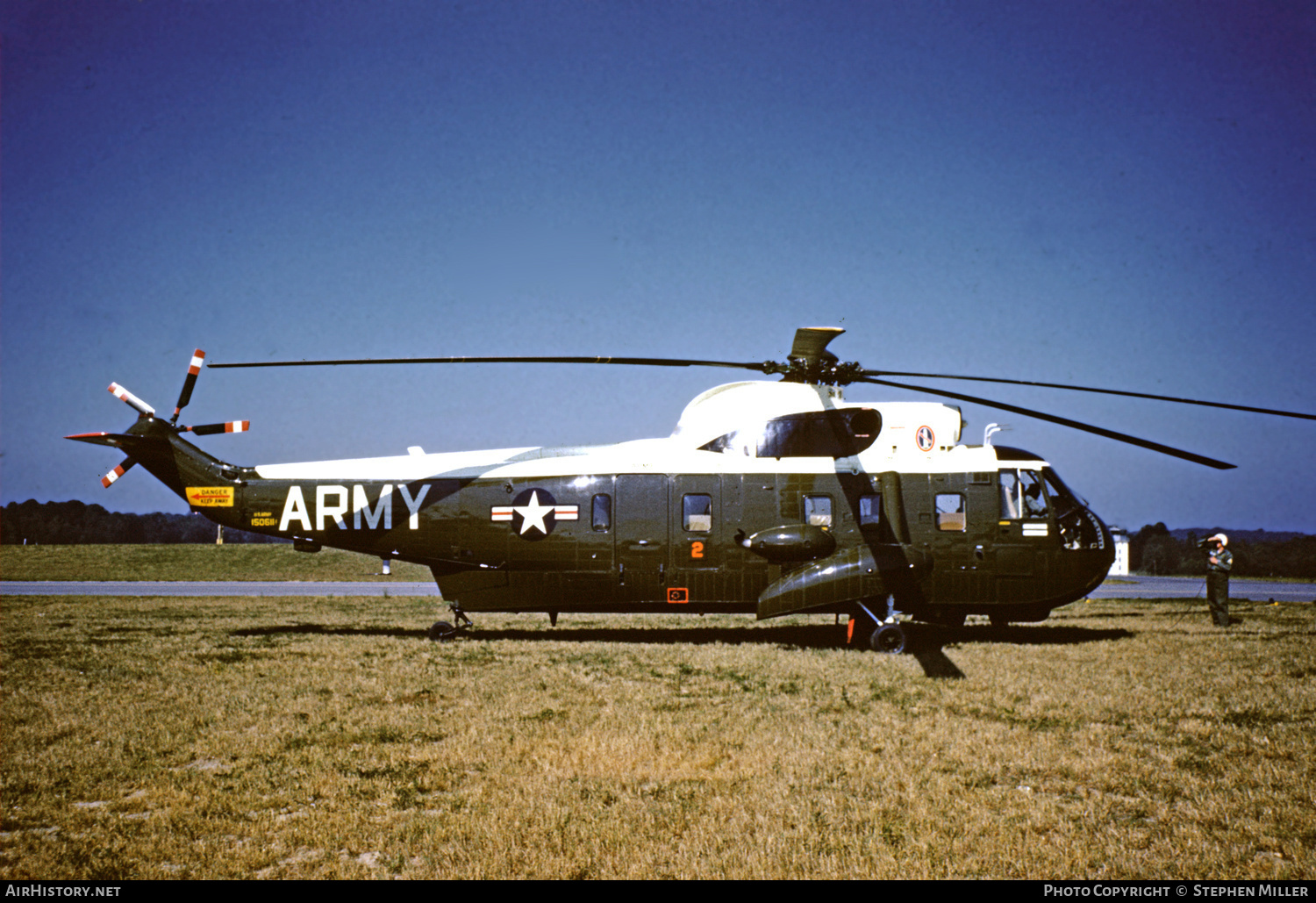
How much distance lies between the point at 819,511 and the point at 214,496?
1160 centimetres

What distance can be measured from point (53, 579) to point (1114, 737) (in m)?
42.0

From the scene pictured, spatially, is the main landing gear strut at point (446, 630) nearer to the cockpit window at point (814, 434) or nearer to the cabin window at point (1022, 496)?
the cockpit window at point (814, 434)

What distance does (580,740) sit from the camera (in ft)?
26.3

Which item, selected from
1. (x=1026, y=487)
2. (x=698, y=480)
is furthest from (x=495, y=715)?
(x=1026, y=487)

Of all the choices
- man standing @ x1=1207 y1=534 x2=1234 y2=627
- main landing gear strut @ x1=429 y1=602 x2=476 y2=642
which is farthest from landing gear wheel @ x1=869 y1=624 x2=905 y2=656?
man standing @ x1=1207 y1=534 x2=1234 y2=627

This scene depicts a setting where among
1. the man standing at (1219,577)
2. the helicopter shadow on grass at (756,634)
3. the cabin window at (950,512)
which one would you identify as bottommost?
the helicopter shadow on grass at (756,634)

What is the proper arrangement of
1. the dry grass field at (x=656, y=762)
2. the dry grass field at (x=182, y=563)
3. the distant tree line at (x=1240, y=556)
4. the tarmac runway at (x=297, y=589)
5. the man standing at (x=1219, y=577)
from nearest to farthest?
the dry grass field at (x=656, y=762)
the man standing at (x=1219, y=577)
the tarmac runway at (x=297, y=589)
the dry grass field at (x=182, y=563)
the distant tree line at (x=1240, y=556)

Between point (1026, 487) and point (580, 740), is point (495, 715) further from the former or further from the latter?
point (1026, 487)

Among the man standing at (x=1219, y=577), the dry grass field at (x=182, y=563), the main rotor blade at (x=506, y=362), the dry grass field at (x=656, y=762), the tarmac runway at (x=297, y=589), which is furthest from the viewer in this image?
the dry grass field at (x=182, y=563)

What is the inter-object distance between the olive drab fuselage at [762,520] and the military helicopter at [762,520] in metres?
0.03

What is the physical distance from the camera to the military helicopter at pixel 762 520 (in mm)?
14125

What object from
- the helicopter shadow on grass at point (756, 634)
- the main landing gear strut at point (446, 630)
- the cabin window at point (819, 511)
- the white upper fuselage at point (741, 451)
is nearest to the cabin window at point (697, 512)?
the white upper fuselage at point (741, 451)

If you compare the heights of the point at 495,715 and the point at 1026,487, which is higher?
the point at 1026,487
